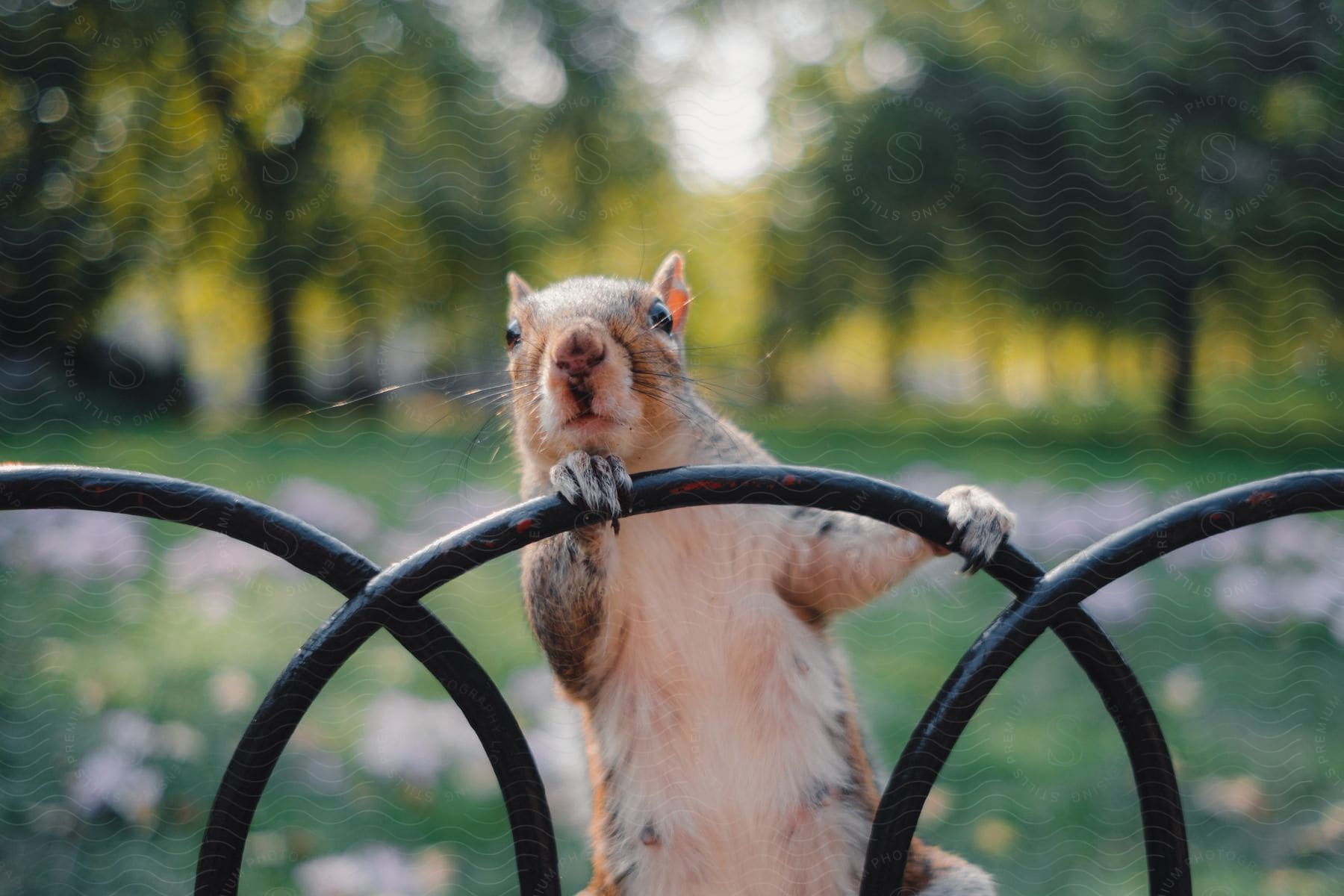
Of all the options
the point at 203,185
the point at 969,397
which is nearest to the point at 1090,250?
the point at 969,397

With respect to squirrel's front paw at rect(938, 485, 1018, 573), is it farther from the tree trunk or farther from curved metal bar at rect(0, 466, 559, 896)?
the tree trunk

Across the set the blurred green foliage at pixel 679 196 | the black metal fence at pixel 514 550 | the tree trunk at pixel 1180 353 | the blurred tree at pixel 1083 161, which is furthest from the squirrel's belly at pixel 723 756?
the tree trunk at pixel 1180 353

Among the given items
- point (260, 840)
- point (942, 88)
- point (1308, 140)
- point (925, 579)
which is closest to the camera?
point (925, 579)

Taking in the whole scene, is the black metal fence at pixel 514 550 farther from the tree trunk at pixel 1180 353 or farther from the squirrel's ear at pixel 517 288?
the tree trunk at pixel 1180 353

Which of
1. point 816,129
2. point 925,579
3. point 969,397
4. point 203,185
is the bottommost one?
point 925,579

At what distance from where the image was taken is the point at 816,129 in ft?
8.05

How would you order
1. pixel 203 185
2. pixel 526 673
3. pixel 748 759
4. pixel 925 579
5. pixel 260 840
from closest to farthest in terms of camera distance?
pixel 748 759, pixel 925 579, pixel 260 840, pixel 526 673, pixel 203 185

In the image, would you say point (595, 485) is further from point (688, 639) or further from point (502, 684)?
point (502, 684)

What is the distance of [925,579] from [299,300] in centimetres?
178

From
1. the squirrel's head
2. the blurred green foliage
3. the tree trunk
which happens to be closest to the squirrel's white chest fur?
the squirrel's head

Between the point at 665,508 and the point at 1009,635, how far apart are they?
0.20m

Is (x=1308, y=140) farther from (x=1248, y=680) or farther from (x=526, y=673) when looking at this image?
(x=526, y=673)

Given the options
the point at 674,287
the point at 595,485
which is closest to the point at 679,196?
the point at 674,287

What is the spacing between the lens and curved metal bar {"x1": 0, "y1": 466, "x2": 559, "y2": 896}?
1.60ft
